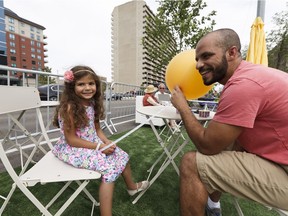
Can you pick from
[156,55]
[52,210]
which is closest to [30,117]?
[52,210]

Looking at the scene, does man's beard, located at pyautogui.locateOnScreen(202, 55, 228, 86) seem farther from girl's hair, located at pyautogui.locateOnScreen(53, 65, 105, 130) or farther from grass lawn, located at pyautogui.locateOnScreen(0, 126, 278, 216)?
grass lawn, located at pyautogui.locateOnScreen(0, 126, 278, 216)

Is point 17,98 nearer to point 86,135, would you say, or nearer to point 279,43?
point 86,135

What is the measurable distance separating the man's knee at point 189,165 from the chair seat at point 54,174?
610mm

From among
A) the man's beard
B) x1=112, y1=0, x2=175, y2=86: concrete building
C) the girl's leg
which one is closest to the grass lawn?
the girl's leg

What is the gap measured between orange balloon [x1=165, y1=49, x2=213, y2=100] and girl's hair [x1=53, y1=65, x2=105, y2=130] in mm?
818

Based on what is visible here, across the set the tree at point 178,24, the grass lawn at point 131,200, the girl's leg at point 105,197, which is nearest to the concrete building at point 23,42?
the tree at point 178,24

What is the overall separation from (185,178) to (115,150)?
2.54 ft

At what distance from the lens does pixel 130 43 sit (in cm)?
7725

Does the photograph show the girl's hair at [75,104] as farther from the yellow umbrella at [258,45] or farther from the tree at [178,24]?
the tree at [178,24]

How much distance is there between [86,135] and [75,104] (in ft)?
Result: 1.09

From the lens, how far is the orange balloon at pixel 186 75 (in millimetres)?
1819

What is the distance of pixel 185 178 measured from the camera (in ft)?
4.31

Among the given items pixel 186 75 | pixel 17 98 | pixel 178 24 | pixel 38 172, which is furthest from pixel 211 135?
pixel 178 24

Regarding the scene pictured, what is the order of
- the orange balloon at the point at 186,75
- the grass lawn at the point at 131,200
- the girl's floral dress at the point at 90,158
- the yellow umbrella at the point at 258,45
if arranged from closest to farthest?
the girl's floral dress at the point at 90,158
the orange balloon at the point at 186,75
the grass lawn at the point at 131,200
the yellow umbrella at the point at 258,45
